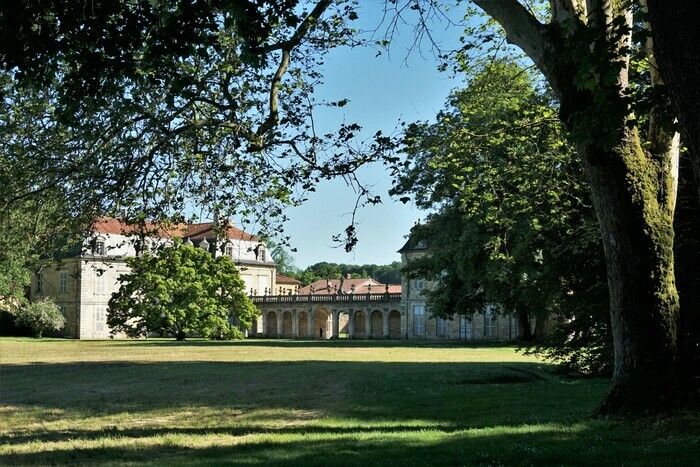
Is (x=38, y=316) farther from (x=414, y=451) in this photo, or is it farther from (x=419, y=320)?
(x=414, y=451)

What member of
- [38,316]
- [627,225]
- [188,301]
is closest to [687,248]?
[627,225]

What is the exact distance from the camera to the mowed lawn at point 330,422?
7902 millimetres

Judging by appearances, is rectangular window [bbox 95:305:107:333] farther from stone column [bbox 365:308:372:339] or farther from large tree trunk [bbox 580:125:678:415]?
large tree trunk [bbox 580:125:678:415]

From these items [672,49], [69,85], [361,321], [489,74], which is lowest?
[361,321]

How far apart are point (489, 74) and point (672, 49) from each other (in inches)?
337

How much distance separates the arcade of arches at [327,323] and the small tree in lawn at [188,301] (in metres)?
28.1

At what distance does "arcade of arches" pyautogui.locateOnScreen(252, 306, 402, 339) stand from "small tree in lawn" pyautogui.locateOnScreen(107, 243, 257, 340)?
28129 millimetres

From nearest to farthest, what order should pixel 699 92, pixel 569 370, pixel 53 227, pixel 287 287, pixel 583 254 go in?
1. pixel 699 92
2. pixel 53 227
3. pixel 583 254
4. pixel 569 370
5. pixel 287 287

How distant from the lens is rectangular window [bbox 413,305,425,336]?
75.5m

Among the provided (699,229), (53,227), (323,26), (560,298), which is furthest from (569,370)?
(53,227)

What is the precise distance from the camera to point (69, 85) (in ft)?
27.7

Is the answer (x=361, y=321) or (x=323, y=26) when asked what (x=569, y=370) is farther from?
(x=361, y=321)

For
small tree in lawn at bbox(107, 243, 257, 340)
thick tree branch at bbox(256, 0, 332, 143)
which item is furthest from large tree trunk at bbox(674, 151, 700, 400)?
small tree in lawn at bbox(107, 243, 257, 340)

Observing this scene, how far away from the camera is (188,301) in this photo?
5134cm
